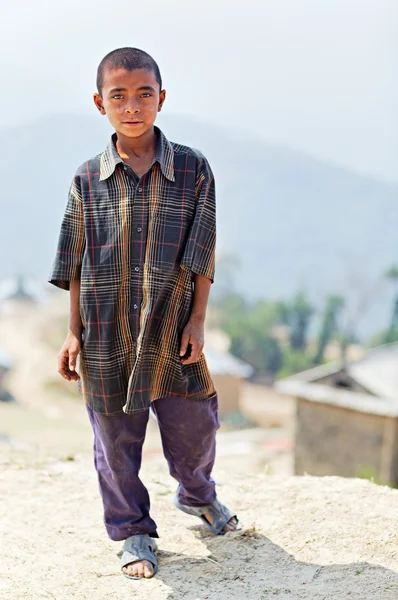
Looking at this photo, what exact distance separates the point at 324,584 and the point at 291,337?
45895mm

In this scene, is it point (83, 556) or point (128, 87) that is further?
point (83, 556)

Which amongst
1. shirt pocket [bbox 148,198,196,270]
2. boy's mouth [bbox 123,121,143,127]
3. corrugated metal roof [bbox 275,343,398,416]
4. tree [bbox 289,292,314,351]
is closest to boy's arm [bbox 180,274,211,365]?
shirt pocket [bbox 148,198,196,270]

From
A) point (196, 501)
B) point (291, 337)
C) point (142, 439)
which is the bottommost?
point (291, 337)

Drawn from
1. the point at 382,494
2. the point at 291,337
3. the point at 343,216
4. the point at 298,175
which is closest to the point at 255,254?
the point at 343,216

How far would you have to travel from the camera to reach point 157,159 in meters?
2.16

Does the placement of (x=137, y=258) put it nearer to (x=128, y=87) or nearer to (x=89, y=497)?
(x=128, y=87)

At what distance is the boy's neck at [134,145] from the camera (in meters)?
2.20

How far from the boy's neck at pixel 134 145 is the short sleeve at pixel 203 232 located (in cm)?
18

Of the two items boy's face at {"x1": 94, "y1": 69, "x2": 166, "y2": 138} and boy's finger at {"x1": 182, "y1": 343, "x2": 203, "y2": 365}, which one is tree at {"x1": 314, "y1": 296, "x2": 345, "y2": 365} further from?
boy's face at {"x1": 94, "y1": 69, "x2": 166, "y2": 138}

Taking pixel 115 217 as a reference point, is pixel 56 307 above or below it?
below

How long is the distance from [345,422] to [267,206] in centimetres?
7463

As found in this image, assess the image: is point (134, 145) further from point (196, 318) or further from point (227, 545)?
point (227, 545)

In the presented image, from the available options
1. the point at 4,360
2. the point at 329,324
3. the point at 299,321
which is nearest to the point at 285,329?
the point at 299,321

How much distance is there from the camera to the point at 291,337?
156 ft
